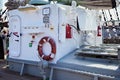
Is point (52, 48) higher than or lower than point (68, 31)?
lower

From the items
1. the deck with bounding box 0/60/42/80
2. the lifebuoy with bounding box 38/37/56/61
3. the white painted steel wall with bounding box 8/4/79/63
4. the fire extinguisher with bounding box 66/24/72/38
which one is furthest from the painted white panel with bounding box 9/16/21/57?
the fire extinguisher with bounding box 66/24/72/38

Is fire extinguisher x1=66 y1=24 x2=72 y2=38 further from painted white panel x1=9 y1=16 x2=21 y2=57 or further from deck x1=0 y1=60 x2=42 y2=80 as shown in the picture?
painted white panel x1=9 y1=16 x2=21 y2=57

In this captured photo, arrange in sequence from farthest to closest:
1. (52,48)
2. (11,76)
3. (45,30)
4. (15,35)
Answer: (15,35) < (11,76) < (45,30) < (52,48)

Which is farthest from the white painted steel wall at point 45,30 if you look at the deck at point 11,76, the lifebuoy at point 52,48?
the deck at point 11,76

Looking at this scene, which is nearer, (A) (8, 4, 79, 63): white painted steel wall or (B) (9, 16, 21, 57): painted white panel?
(A) (8, 4, 79, 63): white painted steel wall

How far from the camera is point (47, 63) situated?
19.2 feet

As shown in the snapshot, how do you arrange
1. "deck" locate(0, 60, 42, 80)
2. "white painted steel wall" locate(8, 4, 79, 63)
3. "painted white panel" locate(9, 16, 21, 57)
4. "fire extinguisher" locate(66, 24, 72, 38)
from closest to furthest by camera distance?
"white painted steel wall" locate(8, 4, 79, 63), "fire extinguisher" locate(66, 24, 72, 38), "deck" locate(0, 60, 42, 80), "painted white panel" locate(9, 16, 21, 57)

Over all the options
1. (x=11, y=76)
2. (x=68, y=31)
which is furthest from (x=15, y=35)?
(x=68, y=31)

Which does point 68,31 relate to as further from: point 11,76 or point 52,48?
point 11,76

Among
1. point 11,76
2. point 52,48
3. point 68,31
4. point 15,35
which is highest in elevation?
point 68,31

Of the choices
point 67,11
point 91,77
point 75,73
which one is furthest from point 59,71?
point 67,11

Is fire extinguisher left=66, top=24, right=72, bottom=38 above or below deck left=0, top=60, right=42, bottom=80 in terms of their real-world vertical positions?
above

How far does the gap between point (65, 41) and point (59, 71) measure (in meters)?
0.80

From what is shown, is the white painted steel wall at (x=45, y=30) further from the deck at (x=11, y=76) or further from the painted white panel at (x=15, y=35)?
the deck at (x=11, y=76)
